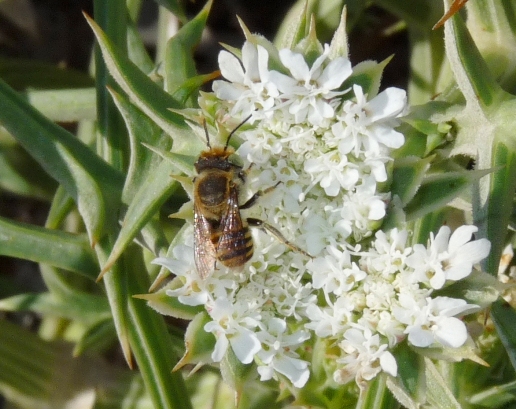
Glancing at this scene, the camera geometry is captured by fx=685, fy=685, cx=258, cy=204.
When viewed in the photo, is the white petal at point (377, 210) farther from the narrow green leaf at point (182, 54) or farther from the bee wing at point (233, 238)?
the narrow green leaf at point (182, 54)

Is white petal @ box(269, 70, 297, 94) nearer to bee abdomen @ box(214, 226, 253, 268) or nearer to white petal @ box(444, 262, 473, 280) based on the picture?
bee abdomen @ box(214, 226, 253, 268)

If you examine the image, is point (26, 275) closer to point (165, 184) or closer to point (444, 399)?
point (165, 184)

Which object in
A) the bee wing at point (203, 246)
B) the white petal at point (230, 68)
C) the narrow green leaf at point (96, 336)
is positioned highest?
the white petal at point (230, 68)

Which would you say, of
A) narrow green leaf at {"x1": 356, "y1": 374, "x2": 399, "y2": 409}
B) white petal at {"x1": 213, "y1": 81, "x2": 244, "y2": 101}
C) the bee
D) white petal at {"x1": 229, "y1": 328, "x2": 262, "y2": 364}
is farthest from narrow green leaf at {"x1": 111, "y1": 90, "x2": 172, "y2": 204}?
narrow green leaf at {"x1": 356, "y1": 374, "x2": 399, "y2": 409}

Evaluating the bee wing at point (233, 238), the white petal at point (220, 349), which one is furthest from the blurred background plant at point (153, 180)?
the white petal at point (220, 349)

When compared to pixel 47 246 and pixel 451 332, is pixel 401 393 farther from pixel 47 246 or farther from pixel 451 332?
pixel 47 246
